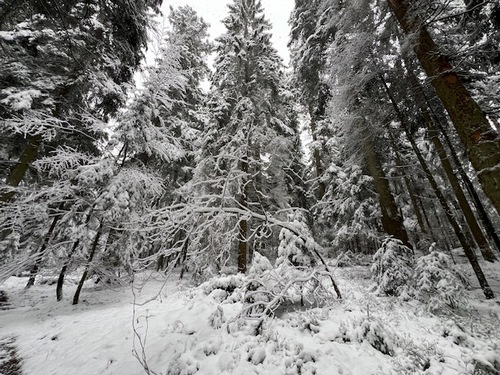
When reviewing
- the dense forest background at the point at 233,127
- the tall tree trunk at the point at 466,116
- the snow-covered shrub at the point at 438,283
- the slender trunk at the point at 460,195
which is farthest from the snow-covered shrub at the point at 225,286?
the slender trunk at the point at 460,195

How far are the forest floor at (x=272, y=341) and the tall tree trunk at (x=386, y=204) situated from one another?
7.87 ft

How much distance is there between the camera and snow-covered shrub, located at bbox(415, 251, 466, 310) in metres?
5.60

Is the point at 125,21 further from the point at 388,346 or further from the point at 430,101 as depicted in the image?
the point at 430,101

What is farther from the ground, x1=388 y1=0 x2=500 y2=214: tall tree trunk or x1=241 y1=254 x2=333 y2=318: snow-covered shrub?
x1=388 y1=0 x2=500 y2=214: tall tree trunk

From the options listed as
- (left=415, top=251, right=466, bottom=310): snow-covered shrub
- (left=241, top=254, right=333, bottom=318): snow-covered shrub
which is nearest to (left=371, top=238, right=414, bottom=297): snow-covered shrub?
(left=415, top=251, right=466, bottom=310): snow-covered shrub

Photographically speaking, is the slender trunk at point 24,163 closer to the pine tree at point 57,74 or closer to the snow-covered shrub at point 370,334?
the pine tree at point 57,74

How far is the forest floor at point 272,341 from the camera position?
3.74m

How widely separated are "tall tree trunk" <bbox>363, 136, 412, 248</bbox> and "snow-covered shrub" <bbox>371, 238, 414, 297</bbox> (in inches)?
28.4

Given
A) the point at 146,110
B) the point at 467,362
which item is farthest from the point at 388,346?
the point at 146,110

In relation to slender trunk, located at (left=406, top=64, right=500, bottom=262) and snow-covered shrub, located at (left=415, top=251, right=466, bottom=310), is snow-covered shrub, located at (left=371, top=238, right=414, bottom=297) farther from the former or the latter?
slender trunk, located at (left=406, top=64, right=500, bottom=262)

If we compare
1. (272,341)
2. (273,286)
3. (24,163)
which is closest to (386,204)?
(273,286)

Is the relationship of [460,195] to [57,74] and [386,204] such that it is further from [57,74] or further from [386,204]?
[57,74]

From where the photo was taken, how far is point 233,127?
36.1ft

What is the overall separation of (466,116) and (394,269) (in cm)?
491
